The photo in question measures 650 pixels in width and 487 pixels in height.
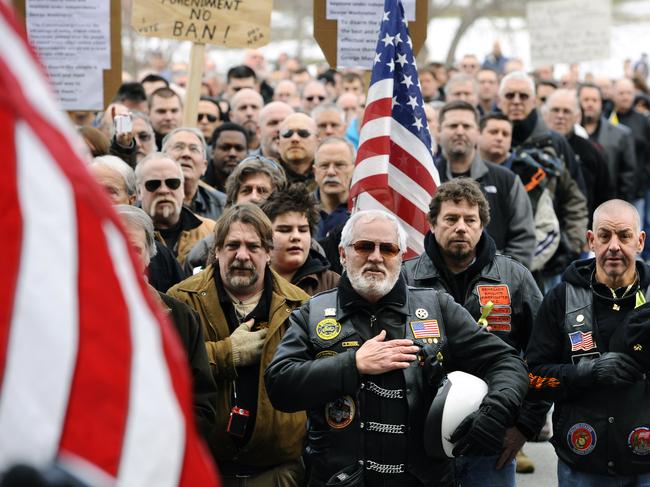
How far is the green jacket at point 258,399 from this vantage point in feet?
18.7

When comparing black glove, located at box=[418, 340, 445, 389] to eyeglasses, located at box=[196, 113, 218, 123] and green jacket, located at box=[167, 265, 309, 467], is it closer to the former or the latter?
green jacket, located at box=[167, 265, 309, 467]

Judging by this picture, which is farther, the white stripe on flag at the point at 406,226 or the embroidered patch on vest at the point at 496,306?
the white stripe on flag at the point at 406,226

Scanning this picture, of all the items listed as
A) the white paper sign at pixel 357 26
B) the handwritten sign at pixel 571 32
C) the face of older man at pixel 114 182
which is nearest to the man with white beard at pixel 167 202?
the face of older man at pixel 114 182

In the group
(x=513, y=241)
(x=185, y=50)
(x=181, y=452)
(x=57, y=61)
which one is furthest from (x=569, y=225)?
(x=185, y=50)

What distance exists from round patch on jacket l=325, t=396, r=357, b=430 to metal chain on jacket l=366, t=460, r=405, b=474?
0.19 metres

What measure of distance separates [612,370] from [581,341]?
253 millimetres

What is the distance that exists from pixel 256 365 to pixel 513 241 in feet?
11.1

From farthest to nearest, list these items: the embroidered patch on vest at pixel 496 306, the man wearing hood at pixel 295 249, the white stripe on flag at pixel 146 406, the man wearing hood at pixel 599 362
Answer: the man wearing hood at pixel 295 249
the embroidered patch on vest at pixel 496 306
the man wearing hood at pixel 599 362
the white stripe on flag at pixel 146 406

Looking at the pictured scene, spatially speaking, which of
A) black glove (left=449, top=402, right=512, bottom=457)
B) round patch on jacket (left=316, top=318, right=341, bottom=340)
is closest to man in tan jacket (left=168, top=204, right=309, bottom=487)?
round patch on jacket (left=316, top=318, right=341, bottom=340)

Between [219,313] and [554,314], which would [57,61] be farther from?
[554,314]

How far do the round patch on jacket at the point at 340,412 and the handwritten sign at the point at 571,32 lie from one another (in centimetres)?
1273

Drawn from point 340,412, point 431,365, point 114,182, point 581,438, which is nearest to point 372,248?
point 431,365

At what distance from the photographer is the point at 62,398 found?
76.3 inches

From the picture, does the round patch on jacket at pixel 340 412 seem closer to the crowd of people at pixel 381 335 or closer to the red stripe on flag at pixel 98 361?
the crowd of people at pixel 381 335
